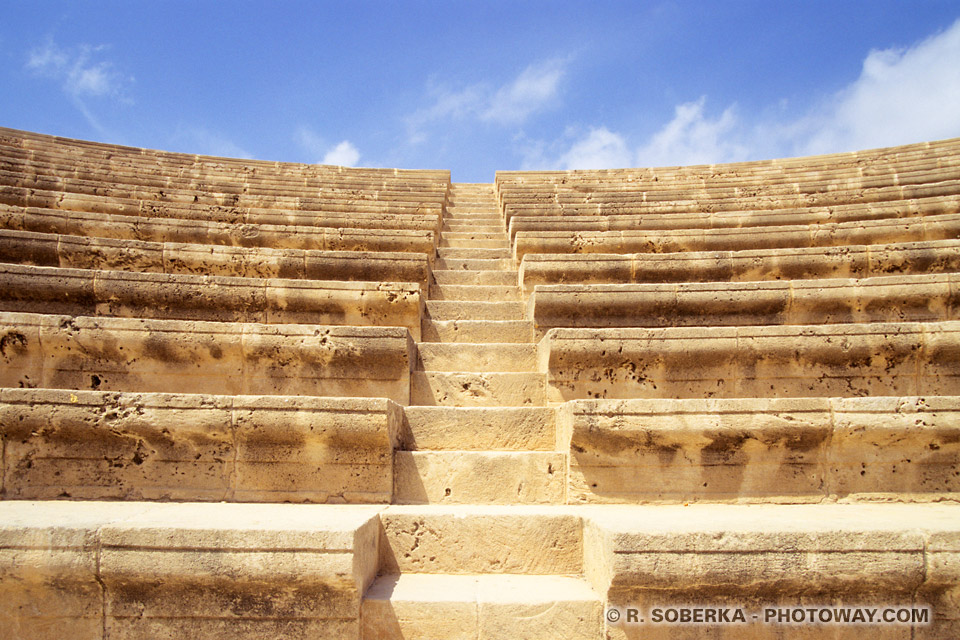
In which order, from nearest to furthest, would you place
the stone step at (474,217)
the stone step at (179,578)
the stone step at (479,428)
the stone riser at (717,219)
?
the stone step at (179,578) < the stone step at (479,428) < the stone riser at (717,219) < the stone step at (474,217)

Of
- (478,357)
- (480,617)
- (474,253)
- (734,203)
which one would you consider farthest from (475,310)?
(734,203)

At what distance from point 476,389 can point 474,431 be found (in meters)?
0.43

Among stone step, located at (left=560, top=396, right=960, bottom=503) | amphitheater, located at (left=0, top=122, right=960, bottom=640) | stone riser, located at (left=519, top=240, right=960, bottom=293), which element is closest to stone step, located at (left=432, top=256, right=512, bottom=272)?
amphitheater, located at (left=0, top=122, right=960, bottom=640)

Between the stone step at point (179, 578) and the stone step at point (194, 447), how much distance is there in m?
0.67

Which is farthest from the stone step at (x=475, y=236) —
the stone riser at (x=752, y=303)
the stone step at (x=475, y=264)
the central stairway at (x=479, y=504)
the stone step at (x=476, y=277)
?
the stone riser at (x=752, y=303)

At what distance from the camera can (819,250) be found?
15.3 ft

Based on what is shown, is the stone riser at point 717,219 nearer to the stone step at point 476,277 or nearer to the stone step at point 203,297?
the stone step at point 476,277

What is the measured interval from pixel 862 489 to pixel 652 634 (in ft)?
5.39

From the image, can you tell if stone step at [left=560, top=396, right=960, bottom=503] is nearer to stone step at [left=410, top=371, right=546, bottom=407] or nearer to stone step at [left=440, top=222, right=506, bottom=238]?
stone step at [left=410, top=371, right=546, bottom=407]

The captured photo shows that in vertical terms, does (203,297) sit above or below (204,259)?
below

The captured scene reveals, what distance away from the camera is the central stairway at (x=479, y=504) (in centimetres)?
215

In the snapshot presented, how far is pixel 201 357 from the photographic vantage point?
3.44 meters

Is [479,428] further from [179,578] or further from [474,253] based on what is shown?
[474,253]

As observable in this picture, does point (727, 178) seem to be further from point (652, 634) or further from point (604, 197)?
point (652, 634)
